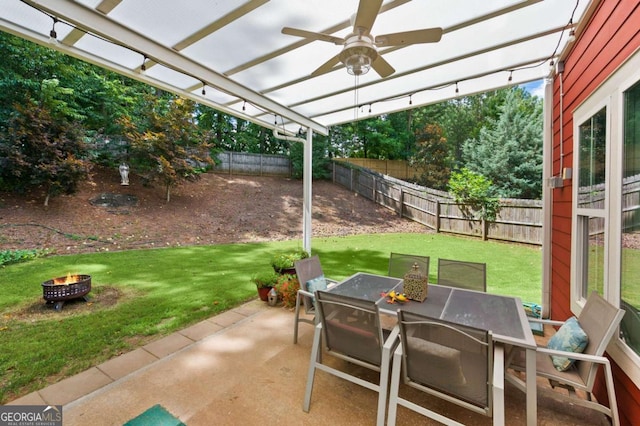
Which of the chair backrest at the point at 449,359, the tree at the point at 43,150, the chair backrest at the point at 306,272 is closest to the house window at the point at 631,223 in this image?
the chair backrest at the point at 449,359

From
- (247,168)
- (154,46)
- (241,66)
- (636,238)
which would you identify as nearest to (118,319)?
(154,46)

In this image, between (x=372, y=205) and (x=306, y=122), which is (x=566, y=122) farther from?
(x=372, y=205)

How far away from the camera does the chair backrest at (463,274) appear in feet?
9.56

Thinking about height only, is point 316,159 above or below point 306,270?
above

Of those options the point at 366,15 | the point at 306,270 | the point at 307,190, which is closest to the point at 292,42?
the point at 366,15

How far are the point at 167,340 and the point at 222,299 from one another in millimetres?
1174

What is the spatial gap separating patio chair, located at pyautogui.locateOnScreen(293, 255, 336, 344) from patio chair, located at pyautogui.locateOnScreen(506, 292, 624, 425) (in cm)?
170

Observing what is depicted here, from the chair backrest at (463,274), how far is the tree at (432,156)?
1257cm

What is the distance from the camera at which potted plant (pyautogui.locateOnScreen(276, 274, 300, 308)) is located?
374 centimetres

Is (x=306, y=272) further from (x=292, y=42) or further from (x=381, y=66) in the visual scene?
(x=292, y=42)

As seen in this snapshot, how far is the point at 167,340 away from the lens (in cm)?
293

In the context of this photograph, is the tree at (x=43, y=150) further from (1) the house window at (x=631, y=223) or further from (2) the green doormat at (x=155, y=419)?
(1) the house window at (x=631, y=223)

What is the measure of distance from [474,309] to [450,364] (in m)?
0.78

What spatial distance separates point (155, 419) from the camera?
6.20ft
